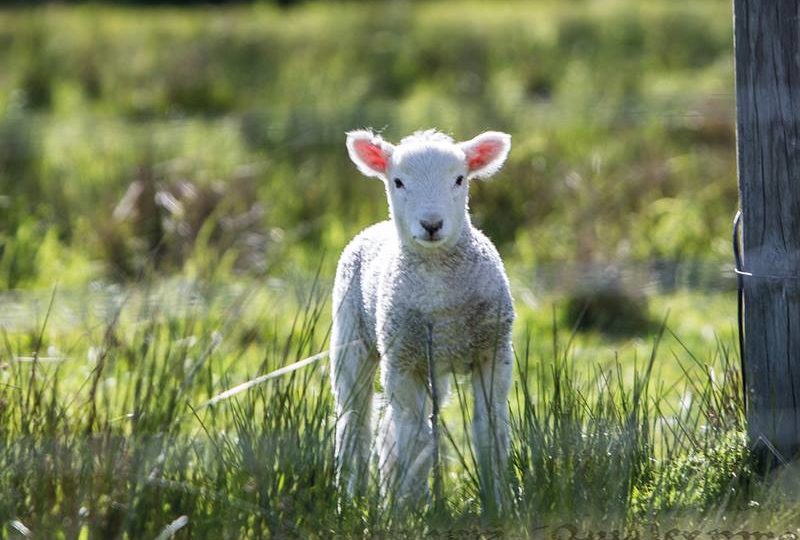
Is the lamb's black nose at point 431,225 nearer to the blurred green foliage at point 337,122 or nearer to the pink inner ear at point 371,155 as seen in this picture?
the pink inner ear at point 371,155

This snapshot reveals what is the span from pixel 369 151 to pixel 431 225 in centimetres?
52

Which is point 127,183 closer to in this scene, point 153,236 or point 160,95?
point 153,236

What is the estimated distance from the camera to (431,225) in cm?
435

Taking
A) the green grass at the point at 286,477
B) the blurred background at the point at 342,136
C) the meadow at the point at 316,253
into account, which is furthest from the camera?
the blurred background at the point at 342,136

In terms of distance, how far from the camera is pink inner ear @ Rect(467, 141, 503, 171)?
467cm

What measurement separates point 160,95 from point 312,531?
10.0m

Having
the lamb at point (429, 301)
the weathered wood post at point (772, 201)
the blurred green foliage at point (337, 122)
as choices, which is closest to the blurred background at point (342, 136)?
the blurred green foliage at point (337, 122)

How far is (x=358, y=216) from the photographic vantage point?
31.3ft

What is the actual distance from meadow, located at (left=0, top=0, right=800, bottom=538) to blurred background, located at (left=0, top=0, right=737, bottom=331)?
0.03m

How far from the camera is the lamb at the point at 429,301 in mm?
4398

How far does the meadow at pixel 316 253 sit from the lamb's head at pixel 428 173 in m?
0.48

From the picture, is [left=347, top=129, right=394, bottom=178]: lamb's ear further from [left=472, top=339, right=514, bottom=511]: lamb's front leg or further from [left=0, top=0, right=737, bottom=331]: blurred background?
[left=472, top=339, right=514, bottom=511]: lamb's front leg

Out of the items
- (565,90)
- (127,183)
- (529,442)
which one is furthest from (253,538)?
(565,90)

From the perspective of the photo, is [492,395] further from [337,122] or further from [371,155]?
[337,122]
